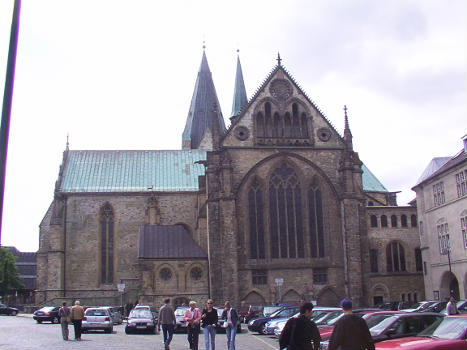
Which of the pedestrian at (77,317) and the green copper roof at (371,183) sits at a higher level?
the green copper roof at (371,183)

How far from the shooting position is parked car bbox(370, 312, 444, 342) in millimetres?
15203

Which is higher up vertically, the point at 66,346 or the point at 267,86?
the point at 267,86

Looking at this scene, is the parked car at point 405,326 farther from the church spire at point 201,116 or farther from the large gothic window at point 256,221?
the church spire at point 201,116

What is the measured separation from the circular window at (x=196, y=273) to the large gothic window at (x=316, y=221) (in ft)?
27.8

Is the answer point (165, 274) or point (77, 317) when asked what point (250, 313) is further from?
point (77, 317)

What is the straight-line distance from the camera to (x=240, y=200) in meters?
44.5

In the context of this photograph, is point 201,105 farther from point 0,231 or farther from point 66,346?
point 0,231

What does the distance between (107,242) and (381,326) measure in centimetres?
4104

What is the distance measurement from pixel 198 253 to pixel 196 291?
298 centimetres

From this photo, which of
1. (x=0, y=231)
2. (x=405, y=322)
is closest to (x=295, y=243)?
(x=405, y=322)

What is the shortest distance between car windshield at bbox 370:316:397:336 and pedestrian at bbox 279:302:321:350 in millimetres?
5564

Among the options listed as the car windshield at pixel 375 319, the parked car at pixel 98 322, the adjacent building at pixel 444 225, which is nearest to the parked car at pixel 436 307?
the adjacent building at pixel 444 225

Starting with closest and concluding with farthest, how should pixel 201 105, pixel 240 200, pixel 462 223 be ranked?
pixel 462 223, pixel 240 200, pixel 201 105

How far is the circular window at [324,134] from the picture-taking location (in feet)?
152
